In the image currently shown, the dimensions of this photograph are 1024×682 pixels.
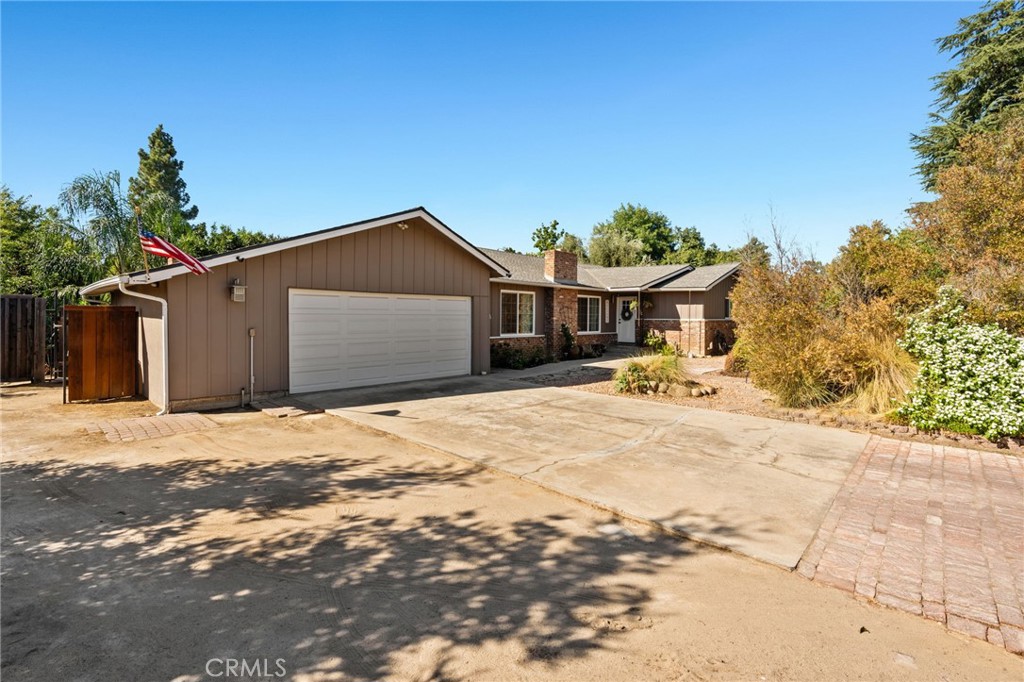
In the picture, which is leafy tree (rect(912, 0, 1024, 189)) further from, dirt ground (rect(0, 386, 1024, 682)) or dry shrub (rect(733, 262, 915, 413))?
dirt ground (rect(0, 386, 1024, 682))

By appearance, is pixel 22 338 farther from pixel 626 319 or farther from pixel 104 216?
pixel 626 319

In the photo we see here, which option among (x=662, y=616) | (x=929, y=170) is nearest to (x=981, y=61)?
(x=929, y=170)

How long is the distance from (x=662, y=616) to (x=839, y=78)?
11701 millimetres

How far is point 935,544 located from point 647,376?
7.00 meters

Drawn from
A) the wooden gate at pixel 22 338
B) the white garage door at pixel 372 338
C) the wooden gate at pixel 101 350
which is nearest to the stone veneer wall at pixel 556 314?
the white garage door at pixel 372 338

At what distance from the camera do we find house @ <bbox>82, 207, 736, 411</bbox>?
841cm

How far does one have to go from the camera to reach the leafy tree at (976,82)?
17.1 m

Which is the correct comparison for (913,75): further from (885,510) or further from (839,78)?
(885,510)

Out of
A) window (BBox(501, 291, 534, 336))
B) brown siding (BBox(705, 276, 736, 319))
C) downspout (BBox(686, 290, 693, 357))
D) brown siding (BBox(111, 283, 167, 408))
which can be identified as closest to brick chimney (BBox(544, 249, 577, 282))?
window (BBox(501, 291, 534, 336))

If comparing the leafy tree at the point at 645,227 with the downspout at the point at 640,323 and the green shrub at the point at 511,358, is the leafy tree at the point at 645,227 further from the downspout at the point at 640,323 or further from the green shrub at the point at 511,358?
the green shrub at the point at 511,358

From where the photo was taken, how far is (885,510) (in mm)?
4383

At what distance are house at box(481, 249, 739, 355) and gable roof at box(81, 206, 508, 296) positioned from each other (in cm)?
322

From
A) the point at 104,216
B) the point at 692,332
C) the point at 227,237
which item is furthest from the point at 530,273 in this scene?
the point at 227,237

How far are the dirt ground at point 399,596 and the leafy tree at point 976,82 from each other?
66.6ft
